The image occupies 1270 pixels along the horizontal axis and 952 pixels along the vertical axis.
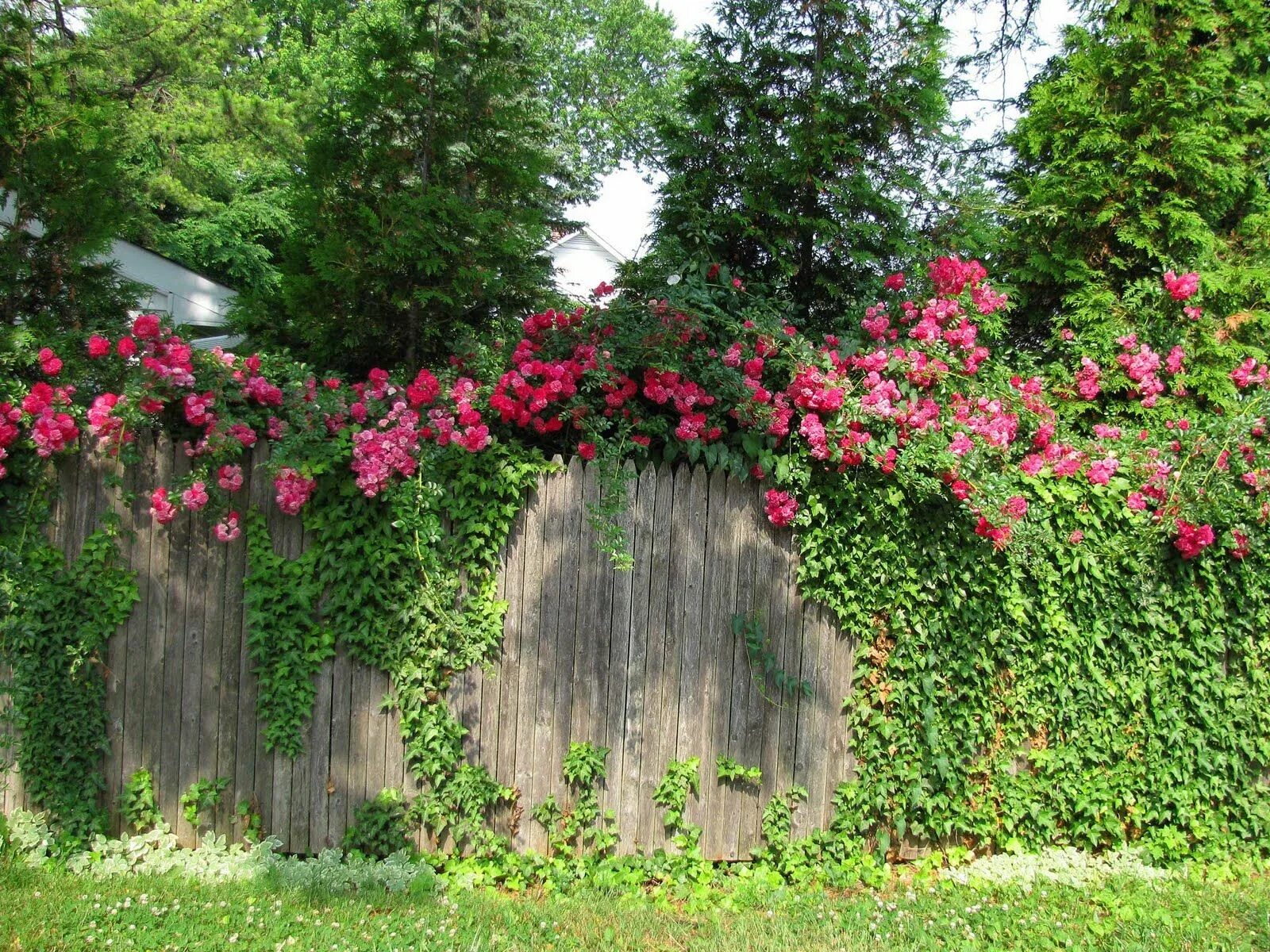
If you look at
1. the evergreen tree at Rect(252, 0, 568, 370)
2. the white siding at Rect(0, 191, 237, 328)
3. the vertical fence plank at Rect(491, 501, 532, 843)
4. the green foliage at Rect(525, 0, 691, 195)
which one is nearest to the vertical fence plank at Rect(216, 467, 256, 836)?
the vertical fence plank at Rect(491, 501, 532, 843)

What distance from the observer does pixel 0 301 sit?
4.12 meters

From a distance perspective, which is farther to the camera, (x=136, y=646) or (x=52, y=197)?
(x=52, y=197)

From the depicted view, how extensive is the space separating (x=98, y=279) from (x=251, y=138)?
11834 mm

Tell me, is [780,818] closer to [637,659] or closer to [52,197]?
[637,659]

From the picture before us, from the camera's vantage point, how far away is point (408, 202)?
4703 mm

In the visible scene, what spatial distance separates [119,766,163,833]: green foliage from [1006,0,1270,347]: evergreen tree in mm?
5596

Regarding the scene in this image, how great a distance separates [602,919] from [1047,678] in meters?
2.43

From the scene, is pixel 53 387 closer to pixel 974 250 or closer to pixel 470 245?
pixel 470 245

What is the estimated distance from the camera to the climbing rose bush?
3531 millimetres

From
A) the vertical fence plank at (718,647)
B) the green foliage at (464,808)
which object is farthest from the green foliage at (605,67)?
the green foliage at (464,808)

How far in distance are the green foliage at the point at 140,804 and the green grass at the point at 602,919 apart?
0.29 metres

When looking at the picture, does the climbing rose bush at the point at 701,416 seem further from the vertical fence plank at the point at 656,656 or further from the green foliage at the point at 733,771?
the green foliage at the point at 733,771

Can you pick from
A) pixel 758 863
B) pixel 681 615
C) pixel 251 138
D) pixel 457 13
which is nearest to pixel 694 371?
pixel 681 615

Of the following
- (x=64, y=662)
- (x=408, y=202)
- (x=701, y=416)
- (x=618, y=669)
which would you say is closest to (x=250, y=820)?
(x=64, y=662)
